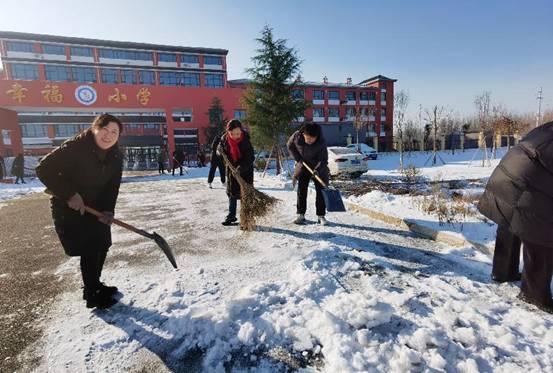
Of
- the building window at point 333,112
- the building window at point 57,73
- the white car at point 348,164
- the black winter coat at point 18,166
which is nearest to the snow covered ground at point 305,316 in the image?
the white car at point 348,164

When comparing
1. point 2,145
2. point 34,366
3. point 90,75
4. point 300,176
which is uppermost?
point 90,75

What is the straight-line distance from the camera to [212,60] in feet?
172

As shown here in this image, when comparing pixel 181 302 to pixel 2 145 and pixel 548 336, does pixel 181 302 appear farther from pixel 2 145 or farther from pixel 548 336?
pixel 2 145

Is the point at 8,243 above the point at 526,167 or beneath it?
beneath

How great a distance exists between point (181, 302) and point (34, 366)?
3.33 ft

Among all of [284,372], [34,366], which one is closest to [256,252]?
[284,372]

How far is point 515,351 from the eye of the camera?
6.31 feet

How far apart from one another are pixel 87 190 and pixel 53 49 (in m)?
55.6

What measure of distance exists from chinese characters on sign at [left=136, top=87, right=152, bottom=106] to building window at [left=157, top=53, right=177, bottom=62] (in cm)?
3516

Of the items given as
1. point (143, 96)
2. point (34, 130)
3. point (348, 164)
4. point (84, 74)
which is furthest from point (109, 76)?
point (348, 164)

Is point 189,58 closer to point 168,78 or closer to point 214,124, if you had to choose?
point 168,78

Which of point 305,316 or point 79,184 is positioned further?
point 79,184

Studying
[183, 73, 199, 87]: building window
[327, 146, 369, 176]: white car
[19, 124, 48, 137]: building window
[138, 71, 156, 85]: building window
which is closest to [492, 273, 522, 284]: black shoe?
[327, 146, 369, 176]: white car

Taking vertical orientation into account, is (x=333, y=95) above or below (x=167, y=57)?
below
